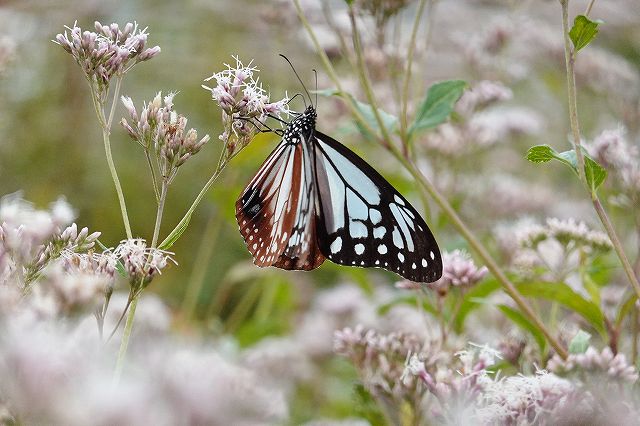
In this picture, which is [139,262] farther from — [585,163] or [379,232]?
[585,163]

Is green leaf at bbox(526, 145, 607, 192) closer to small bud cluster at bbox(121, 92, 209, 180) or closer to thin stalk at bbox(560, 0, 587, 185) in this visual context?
thin stalk at bbox(560, 0, 587, 185)

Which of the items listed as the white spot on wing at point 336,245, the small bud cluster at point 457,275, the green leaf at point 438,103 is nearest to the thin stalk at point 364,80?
the green leaf at point 438,103

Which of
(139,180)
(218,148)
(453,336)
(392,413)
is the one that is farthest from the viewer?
(218,148)

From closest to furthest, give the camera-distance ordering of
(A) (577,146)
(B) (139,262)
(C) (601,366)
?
(C) (601,366)
(B) (139,262)
(A) (577,146)

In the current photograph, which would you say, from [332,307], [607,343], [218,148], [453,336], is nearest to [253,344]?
[453,336]

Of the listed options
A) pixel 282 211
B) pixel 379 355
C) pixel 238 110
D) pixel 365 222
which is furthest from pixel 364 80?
pixel 379 355

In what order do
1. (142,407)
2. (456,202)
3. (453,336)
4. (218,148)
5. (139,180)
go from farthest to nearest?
(218,148)
(139,180)
(456,202)
(453,336)
(142,407)

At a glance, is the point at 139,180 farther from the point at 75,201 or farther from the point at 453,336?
the point at 453,336
